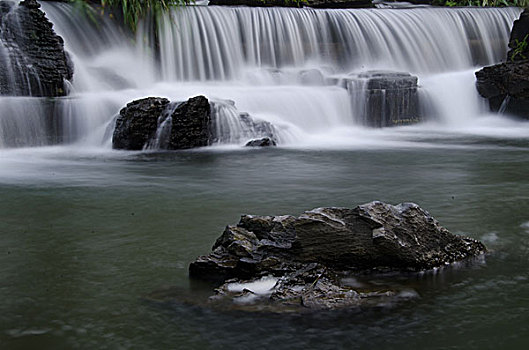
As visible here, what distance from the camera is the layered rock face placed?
15.6 metres

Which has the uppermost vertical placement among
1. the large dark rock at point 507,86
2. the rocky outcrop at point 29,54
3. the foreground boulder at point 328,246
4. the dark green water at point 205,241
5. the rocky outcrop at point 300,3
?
the rocky outcrop at point 300,3

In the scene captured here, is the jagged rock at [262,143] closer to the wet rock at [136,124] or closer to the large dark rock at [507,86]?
the wet rock at [136,124]

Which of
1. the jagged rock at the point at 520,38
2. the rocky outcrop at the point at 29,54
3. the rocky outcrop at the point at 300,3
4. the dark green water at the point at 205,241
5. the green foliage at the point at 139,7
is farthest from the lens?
the rocky outcrop at the point at 300,3

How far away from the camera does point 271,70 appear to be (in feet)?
52.5

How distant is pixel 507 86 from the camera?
1578cm

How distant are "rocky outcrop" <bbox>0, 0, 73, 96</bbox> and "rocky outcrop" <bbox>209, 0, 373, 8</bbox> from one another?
597cm

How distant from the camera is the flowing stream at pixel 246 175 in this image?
3.69 metres

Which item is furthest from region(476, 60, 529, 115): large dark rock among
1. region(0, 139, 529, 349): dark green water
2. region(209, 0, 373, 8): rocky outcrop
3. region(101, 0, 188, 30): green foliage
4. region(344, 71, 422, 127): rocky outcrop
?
region(101, 0, 188, 30): green foliage

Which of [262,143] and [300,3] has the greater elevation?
[300,3]

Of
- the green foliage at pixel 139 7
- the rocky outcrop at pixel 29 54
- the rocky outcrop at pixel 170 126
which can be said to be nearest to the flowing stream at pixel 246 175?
the rocky outcrop at pixel 170 126

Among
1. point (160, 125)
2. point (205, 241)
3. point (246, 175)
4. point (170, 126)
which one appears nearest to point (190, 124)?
point (170, 126)

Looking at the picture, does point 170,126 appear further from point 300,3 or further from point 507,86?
point 300,3

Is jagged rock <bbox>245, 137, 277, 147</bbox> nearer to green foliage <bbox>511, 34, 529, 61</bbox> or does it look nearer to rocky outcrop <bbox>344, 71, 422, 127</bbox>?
rocky outcrop <bbox>344, 71, 422, 127</bbox>

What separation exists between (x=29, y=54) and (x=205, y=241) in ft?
26.8
